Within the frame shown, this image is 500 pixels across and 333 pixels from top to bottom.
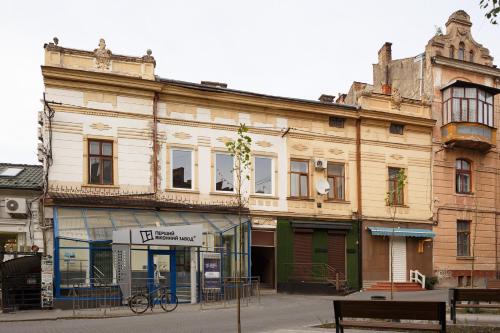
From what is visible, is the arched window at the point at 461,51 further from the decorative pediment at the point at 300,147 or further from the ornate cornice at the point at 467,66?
the decorative pediment at the point at 300,147

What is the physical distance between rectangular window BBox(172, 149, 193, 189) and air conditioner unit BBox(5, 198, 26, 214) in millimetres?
5731

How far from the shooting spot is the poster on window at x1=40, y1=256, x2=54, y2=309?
1808 cm

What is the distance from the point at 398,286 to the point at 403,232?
2.50m

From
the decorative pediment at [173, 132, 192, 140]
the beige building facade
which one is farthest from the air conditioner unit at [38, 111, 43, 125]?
the beige building facade

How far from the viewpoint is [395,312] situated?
9906 millimetres

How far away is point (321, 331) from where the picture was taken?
1238 centimetres

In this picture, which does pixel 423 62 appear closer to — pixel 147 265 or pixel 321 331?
pixel 147 265

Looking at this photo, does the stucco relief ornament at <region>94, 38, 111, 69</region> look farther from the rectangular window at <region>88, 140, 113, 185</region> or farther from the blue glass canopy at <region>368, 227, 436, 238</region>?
the blue glass canopy at <region>368, 227, 436, 238</region>

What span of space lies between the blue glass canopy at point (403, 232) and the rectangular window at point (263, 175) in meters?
5.22

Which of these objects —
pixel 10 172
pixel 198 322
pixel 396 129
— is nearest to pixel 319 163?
pixel 396 129

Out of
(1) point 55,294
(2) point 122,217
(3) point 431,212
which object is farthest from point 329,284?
(1) point 55,294

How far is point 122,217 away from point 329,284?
9.28 m

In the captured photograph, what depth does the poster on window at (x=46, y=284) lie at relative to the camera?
59.3ft

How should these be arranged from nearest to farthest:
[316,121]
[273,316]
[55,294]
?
[273,316] → [55,294] → [316,121]
